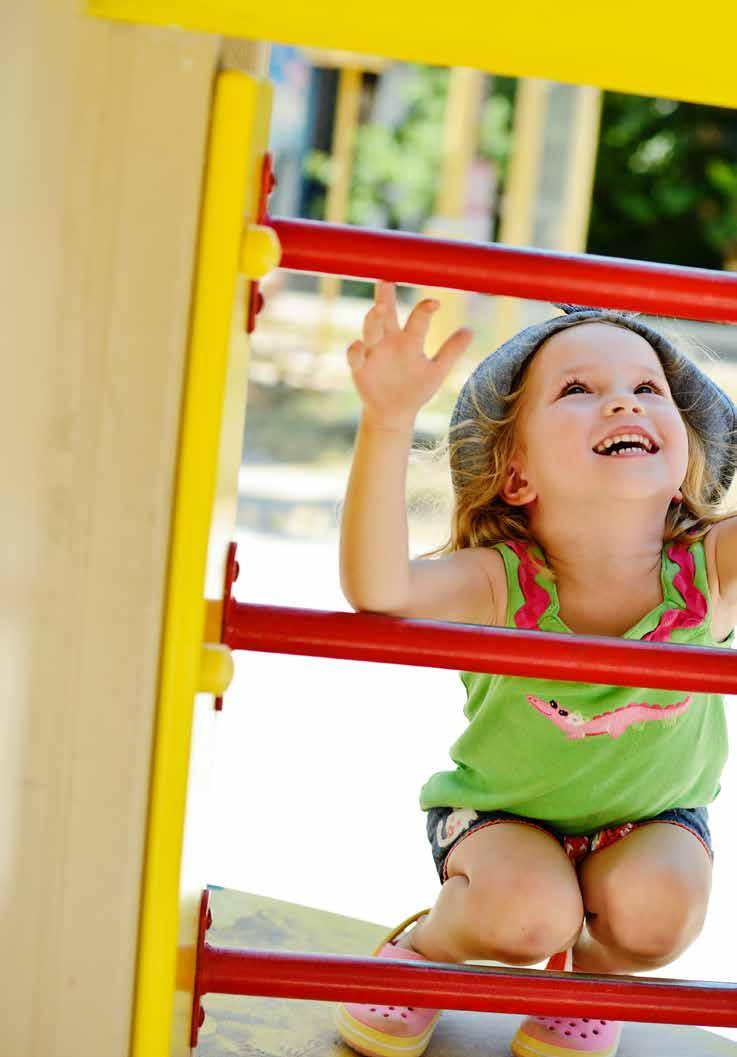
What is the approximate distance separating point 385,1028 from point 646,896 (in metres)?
0.27

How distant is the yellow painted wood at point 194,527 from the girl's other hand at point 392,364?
165 millimetres

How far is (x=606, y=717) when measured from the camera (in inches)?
55.9

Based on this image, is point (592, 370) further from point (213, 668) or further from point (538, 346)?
point (213, 668)

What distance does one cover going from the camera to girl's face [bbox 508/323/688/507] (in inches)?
53.4

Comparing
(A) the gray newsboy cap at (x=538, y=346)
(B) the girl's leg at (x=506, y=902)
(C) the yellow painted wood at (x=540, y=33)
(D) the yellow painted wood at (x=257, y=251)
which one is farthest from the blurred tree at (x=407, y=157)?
(C) the yellow painted wood at (x=540, y=33)

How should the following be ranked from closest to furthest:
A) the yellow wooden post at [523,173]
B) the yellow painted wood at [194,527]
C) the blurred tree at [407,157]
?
the yellow painted wood at [194,527]
the yellow wooden post at [523,173]
the blurred tree at [407,157]

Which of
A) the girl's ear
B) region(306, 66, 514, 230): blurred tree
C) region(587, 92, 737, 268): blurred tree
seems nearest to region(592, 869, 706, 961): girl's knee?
the girl's ear

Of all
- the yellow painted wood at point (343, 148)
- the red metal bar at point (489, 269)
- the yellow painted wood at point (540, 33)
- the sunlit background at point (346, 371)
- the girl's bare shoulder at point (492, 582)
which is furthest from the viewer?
the yellow painted wood at point (343, 148)

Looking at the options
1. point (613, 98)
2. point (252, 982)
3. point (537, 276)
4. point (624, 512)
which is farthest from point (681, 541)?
→ point (613, 98)

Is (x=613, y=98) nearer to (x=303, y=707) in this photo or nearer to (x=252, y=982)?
(x=303, y=707)

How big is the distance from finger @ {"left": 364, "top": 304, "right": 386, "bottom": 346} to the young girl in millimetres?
259

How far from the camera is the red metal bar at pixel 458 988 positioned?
3.71 feet

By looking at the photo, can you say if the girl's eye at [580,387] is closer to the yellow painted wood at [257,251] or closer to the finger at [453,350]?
the finger at [453,350]

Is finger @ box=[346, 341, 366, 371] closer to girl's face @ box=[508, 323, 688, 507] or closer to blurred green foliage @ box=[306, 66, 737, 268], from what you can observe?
girl's face @ box=[508, 323, 688, 507]
